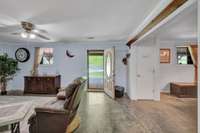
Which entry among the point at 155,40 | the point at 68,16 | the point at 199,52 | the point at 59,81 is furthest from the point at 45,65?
the point at 199,52

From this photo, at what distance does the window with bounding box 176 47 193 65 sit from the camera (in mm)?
7016

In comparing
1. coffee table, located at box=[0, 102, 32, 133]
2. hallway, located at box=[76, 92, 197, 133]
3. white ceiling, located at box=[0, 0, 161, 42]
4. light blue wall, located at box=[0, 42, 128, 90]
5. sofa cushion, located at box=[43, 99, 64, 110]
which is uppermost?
white ceiling, located at box=[0, 0, 161, 42]

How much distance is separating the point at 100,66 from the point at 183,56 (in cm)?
424

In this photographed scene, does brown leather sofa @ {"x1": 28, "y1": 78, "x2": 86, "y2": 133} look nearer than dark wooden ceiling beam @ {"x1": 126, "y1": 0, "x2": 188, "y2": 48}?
No

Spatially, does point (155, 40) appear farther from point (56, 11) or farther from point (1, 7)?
point (1, 7)

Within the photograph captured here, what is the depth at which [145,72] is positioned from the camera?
5.79 m

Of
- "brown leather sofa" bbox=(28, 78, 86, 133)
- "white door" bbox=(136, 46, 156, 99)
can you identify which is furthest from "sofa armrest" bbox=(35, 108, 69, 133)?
"white door" bbox=(136, 46, 156, 99)

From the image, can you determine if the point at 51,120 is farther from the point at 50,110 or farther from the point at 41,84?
the point at 41,84

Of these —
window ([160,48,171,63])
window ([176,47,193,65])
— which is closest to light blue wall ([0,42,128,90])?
window ([160,48,171,63])

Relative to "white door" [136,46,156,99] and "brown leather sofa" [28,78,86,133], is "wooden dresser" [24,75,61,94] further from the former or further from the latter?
"brown leather sofa" [28,78,86,133]

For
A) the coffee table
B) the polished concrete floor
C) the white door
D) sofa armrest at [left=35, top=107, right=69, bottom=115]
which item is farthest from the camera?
the white door

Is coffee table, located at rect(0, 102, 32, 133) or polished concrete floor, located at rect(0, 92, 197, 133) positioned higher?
coffee table, located at rect(0, 102, 32, 133)

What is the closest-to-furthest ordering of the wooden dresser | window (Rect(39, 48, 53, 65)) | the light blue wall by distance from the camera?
the wooden dresser
the light blue wall
window (Rect(39, 48, 53, 65))

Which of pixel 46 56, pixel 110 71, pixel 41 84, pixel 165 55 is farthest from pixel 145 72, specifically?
pixel 46 56
